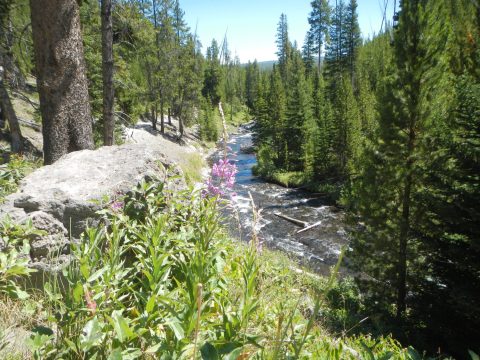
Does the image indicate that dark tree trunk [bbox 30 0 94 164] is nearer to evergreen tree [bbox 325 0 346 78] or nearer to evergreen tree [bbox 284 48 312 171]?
evergreen tree [bbox 284 48 312 171]

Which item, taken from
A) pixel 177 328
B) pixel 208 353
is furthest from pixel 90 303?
pixel 208 353

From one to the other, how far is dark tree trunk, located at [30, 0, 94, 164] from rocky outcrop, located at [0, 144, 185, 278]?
3.45 ft

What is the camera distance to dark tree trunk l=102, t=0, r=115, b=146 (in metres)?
7.17

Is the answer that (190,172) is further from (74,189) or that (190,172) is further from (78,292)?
(78,292)

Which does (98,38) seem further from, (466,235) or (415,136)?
(466,235)

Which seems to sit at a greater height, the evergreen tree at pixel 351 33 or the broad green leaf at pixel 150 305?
the evergreen tree at pixel 351 33

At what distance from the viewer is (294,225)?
63.4 ft

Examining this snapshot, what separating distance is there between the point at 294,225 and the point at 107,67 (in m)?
14.6

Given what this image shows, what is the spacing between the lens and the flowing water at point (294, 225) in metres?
15.3

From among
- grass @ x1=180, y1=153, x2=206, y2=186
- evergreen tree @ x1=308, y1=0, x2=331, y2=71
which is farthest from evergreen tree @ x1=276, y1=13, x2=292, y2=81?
grass @ x1=180, y1=153, x2=206, y2=186

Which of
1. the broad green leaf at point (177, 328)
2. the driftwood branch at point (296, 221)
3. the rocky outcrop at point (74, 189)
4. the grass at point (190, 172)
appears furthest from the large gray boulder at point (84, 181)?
the driftwood branch at point (296, 221)

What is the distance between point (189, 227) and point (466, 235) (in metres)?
8.17

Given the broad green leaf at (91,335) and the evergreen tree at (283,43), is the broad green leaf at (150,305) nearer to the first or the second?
the broad green leaf at (91,335)

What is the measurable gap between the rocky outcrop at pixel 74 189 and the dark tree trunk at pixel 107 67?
3939 millimetres
